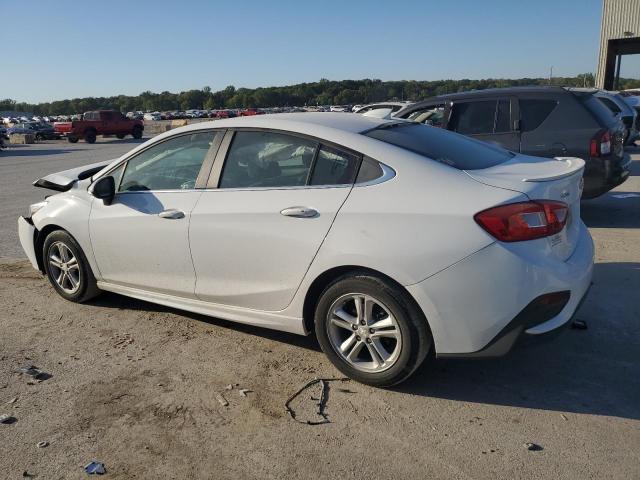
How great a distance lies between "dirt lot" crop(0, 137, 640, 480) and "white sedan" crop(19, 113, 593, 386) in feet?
0.97

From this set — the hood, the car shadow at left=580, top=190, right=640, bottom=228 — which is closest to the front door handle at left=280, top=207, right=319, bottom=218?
the hood

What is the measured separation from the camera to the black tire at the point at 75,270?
4.85 metres

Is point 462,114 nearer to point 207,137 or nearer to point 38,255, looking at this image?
point 207,137

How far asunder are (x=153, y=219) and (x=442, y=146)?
216 centimetres

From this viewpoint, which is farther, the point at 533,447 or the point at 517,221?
the point at 517,221

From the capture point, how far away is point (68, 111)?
14600 centimetres

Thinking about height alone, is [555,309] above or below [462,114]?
below

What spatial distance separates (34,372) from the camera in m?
3.85

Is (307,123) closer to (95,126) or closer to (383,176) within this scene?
(383,176)

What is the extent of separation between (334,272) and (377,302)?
34 centimetres

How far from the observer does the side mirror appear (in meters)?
4.46

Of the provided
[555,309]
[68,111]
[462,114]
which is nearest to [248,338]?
[555,309]

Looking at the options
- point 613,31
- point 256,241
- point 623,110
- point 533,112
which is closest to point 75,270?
point 256,241

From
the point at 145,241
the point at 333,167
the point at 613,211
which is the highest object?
the point at 333,167
